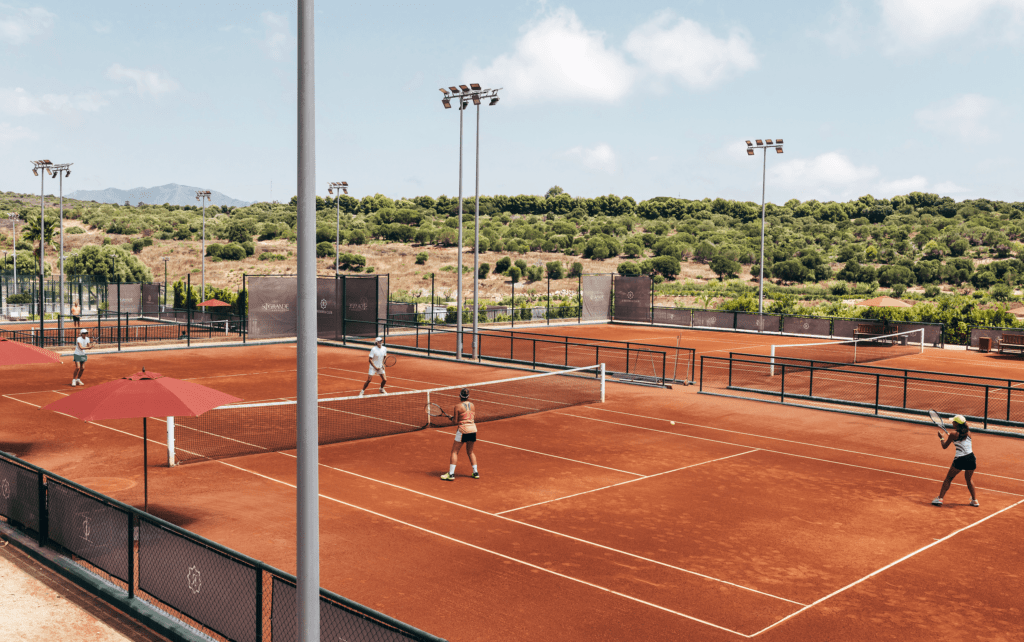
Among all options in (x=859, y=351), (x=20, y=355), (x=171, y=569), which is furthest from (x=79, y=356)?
(x=859, y=351)

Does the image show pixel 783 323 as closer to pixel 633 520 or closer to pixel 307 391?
pixel 633 520

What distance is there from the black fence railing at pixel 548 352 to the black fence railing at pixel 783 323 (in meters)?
12.3

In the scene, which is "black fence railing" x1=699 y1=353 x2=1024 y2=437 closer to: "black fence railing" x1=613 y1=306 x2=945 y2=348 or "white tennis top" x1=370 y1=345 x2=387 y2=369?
"white tennis top" x1=370 y1=345 x2=387 y2=369

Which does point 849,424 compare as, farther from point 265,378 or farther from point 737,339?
point 737,339

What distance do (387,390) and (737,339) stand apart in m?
25.1

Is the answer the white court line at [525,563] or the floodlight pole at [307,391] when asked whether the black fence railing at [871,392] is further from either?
the floodlight pole at [307,391]

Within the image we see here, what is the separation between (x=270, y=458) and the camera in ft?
55.7

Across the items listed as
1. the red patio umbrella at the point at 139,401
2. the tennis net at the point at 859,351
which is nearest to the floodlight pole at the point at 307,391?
the red patio umbrella at the point at 139,401

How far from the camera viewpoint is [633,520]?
13078mm

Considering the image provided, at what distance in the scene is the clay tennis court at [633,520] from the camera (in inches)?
374

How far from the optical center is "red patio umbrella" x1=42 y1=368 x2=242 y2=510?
11.0 m

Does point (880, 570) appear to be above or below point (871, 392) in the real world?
below

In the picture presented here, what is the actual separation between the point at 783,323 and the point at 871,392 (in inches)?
859

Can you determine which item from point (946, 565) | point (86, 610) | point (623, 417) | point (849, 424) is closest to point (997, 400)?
point (849, 424)
